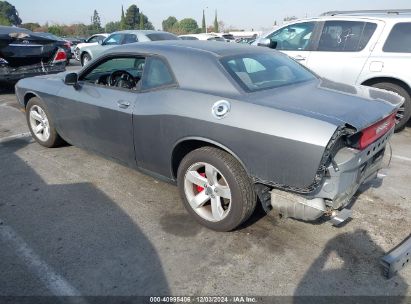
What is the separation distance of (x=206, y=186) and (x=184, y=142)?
0.42 metres

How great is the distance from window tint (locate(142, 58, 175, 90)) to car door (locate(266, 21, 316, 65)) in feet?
11.2

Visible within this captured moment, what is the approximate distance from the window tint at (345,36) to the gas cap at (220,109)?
13.0 ft

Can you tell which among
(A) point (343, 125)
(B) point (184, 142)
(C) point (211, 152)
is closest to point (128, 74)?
(B) point (184, 142)

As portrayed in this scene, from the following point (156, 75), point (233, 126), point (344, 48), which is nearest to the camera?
point (233, 126)

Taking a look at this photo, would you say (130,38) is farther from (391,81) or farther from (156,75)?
(156,75)

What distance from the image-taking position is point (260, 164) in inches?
103

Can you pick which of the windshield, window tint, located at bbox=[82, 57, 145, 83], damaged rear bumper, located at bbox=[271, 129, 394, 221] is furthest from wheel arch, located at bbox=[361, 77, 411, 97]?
window tint, located at bbox=[82, 57, 145, 83]

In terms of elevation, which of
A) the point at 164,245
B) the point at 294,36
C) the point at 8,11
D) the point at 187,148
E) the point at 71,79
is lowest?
the point at 164,245

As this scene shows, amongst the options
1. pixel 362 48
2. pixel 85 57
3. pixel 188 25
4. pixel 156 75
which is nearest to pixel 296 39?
pixel 362 48

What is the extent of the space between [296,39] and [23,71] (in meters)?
5.98

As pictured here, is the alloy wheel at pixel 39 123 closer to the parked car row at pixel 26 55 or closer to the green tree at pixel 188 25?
the parked car row at pixel 26 55

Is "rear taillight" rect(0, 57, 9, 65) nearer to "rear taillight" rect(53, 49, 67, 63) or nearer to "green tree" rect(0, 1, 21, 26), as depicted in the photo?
"rear taillight" rect(53, 49, 67, 63)

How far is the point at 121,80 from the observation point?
401 centimetres

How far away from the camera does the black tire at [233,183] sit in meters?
2.80
